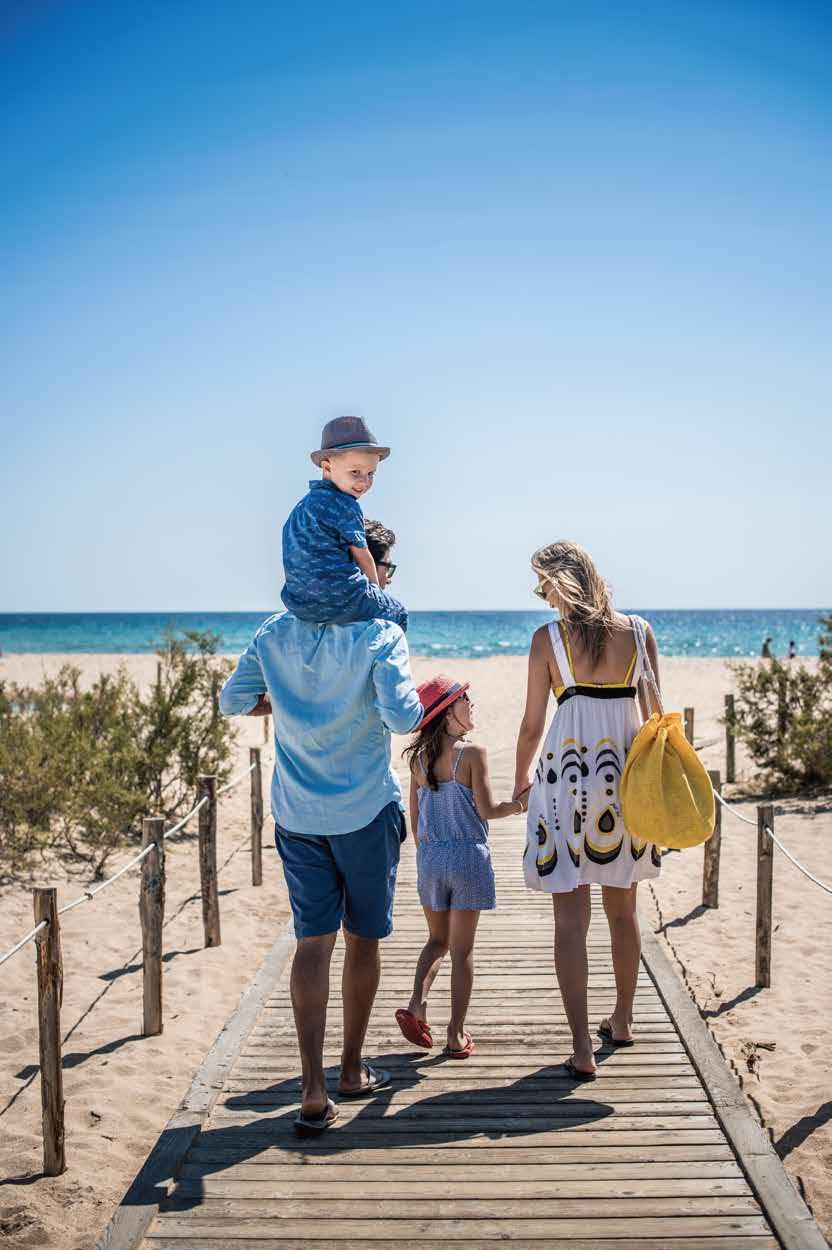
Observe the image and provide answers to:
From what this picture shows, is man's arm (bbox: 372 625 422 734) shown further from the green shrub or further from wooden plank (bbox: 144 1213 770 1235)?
the green shrub

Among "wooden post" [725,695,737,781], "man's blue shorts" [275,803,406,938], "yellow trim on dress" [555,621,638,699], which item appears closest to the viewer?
"man's blue shorts" [275,803,406,938]

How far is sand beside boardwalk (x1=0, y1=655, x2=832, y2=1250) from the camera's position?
11.8 ft

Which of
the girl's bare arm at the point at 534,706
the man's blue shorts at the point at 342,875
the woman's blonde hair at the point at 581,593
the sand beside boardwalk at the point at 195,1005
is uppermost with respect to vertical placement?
the woman's blonde hair at the point at 581,593

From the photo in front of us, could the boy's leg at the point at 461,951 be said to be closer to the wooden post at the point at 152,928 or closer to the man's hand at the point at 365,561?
the man's hand at the point at 365,561

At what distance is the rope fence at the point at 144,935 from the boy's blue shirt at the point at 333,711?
1.03 meters

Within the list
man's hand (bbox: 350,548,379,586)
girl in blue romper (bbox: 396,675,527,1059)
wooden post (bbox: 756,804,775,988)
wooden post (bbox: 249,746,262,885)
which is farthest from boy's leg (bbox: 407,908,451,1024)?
wooden post (bbox: 249,746,262,885)

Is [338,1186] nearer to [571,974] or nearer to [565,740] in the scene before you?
[571,974]

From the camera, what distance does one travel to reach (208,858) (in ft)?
20.7

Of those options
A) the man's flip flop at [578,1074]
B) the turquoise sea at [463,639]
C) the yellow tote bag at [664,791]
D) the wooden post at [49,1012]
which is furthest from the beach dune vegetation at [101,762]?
the turquoise sea at [463,639]

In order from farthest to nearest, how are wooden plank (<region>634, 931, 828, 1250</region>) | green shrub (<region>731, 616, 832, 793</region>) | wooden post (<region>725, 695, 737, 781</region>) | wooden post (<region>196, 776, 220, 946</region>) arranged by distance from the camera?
wooden post (<region>725, 695, 737, 781</region>)
green shrub (<region>731, 616, 832, 793</region>)
wooden post (<region>196, 776, 220, 946</region>)
wooden plank (<region>634, 931, 828, 1250</region>)

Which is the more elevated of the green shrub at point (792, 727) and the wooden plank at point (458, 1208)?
the green shrub at point (792, 727)

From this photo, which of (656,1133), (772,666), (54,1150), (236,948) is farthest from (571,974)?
(772,666)

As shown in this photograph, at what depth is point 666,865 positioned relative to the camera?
8812 mm

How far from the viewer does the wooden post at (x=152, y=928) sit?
4.96 meters
